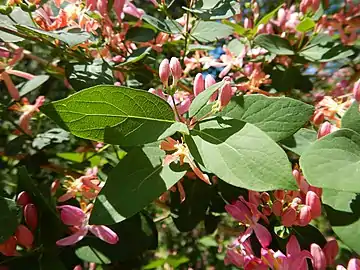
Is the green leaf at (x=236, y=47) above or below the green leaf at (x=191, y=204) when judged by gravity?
above

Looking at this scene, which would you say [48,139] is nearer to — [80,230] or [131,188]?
[80,230]

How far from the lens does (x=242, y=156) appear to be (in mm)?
622

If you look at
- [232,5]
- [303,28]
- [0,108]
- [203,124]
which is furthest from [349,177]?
[0,108]

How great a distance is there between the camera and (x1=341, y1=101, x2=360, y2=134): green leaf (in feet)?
2.44

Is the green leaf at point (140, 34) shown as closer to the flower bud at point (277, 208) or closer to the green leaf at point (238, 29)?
the green leaf at point (238, 29)

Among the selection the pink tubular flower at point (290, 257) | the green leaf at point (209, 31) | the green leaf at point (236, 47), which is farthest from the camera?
the green leaf at point (236, 47)

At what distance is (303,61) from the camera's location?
1.20 metres

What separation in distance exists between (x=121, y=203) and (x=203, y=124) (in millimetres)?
154

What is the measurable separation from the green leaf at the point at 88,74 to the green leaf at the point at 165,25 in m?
0.12

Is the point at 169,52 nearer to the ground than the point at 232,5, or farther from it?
nearer to the ground

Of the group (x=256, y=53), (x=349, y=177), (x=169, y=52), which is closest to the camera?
(x=349, y=177)

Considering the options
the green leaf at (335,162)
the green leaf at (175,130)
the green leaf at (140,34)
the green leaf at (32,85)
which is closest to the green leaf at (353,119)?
the green leaf at (335,162)

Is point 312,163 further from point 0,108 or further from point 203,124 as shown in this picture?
point 0,108

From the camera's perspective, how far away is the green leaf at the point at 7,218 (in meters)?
0.73
